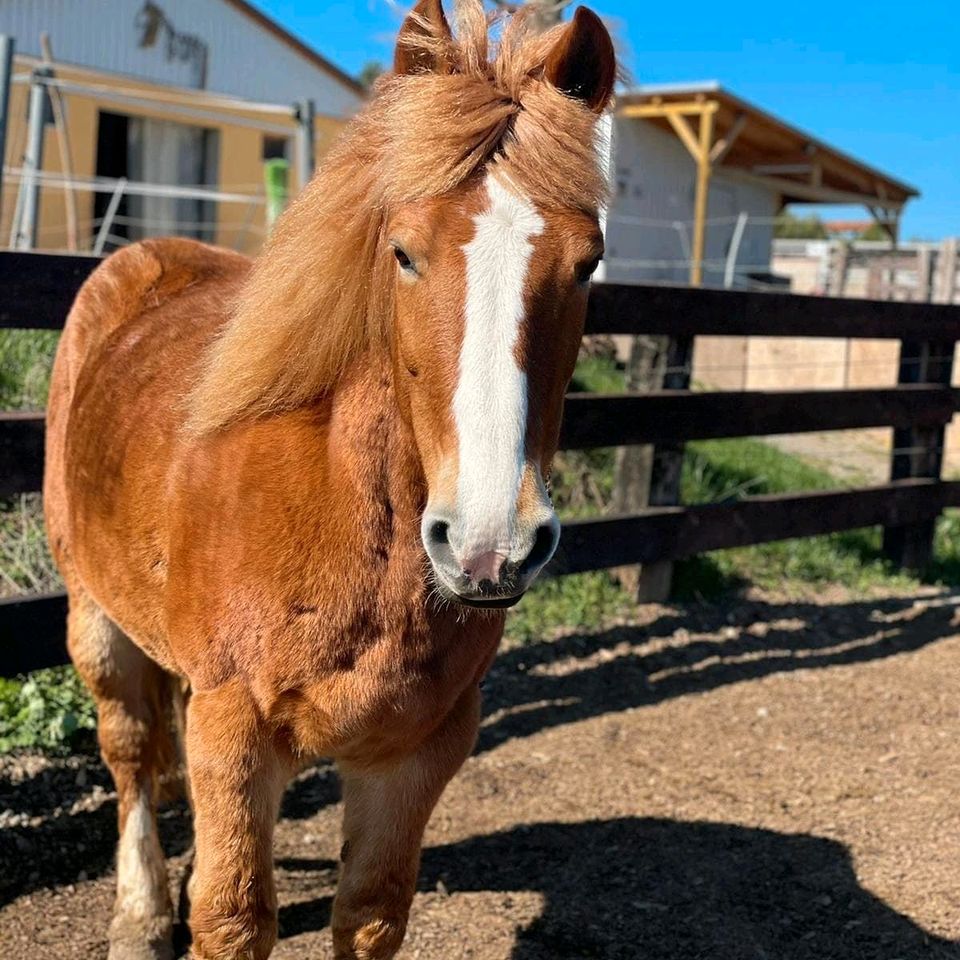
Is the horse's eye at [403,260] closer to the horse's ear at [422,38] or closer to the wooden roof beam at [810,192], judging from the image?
the horse's ear at [422,38]

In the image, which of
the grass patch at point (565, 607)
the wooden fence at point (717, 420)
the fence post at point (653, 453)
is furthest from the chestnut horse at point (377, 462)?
the fence post at point (653, 453)

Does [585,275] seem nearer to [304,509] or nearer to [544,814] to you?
[304,509]

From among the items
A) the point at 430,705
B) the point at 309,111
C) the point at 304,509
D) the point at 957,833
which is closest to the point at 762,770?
the point at 957,833

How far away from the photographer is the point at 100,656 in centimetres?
314

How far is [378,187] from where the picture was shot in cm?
208

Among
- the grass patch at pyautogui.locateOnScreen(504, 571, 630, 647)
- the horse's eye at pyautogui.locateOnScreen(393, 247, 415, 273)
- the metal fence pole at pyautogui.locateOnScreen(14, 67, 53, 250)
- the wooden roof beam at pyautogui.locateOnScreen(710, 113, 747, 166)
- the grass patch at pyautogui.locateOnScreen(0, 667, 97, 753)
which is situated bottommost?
the grass patch at pyautogui.locateOnScreen(0, 667, 97, 753)

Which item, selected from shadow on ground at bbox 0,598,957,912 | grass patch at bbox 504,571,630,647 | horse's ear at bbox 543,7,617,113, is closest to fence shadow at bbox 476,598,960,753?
shadow on ground at bbox 0,598,957,912

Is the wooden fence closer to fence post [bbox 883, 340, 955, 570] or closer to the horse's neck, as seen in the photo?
fence post [bbox 883, 340, 955, 570]

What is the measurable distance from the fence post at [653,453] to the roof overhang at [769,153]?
36.5ft

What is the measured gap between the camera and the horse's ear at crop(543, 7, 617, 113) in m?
2.02

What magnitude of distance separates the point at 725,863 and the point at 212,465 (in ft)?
6.81

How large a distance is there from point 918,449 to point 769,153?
17623 mm

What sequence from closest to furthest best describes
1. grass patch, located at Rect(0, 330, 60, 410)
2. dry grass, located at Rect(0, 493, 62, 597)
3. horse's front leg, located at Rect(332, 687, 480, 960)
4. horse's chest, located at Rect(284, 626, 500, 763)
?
horse's chest, located at Rect(284, 626, 500, 763) < horse's front leg, located at Rect(332, 687, 480, 960) < dry grass, located at Rect(0, 493, 62, 597) < grass patch, located at Rect(0, 330, 60, 410)

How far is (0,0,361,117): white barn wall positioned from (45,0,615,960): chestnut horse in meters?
13.5
